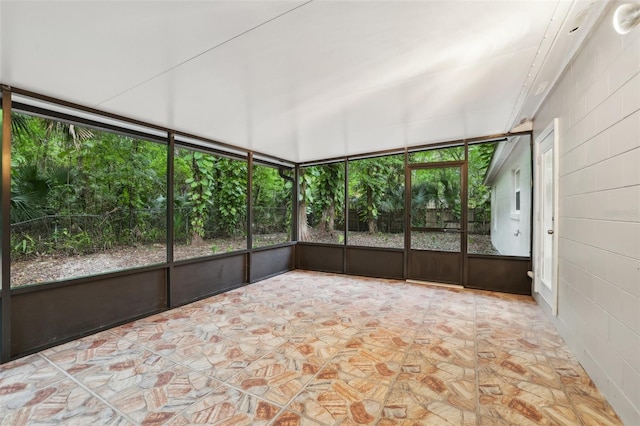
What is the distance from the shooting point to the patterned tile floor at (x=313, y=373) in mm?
1664

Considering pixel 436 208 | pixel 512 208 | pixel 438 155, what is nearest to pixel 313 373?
pixel 436 208

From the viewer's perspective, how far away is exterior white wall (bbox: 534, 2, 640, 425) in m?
1.54

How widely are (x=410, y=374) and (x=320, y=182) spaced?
471cm

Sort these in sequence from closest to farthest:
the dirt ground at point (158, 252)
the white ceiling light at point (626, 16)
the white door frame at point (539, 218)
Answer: the white ceiling light at point (626, 16) < the white door frame at point (539, 218) < the dirt ground at point (158, 252)

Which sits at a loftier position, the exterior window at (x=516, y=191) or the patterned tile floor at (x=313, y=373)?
the exterior window at (x=516, y=191)

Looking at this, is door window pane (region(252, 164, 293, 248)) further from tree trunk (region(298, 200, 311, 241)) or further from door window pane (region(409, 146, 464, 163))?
door window pane (region(409, 146, 464, 163))

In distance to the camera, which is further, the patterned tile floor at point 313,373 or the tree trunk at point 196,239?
the tree trunk at point 196,239

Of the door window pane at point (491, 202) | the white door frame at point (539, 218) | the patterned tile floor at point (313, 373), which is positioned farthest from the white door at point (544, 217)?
the door window pane at point (491, 202)

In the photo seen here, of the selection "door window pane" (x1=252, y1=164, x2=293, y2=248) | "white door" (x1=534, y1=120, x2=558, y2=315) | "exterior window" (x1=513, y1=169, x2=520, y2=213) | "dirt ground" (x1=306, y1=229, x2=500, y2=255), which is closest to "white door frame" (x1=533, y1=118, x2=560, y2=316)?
"white door" (x1=534, y1=120, x2=558, y2=315)

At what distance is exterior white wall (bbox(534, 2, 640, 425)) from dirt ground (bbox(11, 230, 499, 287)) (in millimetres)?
2098

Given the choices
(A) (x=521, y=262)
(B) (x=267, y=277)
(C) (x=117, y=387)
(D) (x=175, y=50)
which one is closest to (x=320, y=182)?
(B) (x=267, y=277)

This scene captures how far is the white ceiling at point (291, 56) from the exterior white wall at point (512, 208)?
50.9 inches

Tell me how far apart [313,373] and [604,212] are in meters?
2.37

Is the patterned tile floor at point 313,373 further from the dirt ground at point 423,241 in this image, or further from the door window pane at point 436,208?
the door window pane at point 436,208
